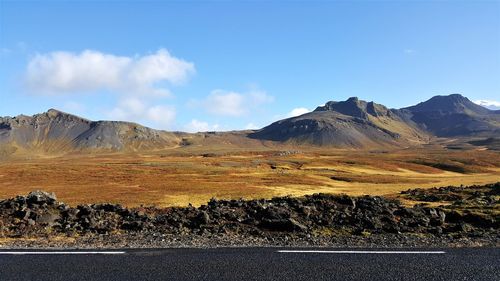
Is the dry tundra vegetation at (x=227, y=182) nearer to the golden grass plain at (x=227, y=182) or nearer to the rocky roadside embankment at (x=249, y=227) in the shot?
the golden grass plain at (x=227, y=182)

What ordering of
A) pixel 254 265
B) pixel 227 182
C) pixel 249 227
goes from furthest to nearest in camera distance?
pixel 227 182 < pixel 249 227 < pixel 254 265

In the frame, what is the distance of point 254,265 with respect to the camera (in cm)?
1041

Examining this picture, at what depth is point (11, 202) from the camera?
Answer: 21625mm

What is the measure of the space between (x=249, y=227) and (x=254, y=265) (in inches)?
238

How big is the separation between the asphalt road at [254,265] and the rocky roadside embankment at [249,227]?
1.63 metres

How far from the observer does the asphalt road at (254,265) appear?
9.57m

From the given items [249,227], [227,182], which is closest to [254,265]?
[249,227]

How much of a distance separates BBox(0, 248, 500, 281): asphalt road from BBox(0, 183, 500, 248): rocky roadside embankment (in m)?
1.63

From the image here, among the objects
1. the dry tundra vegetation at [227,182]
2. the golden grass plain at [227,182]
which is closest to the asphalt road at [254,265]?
the dry tundra vegetation at [227,182]

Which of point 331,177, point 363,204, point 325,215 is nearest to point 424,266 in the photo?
point 325,215

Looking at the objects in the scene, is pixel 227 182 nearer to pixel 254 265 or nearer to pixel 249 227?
pixel 249 227

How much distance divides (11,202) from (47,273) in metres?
13.7

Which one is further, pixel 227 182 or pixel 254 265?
pixel 227 182

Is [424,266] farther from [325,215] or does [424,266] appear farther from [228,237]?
[325,215]
